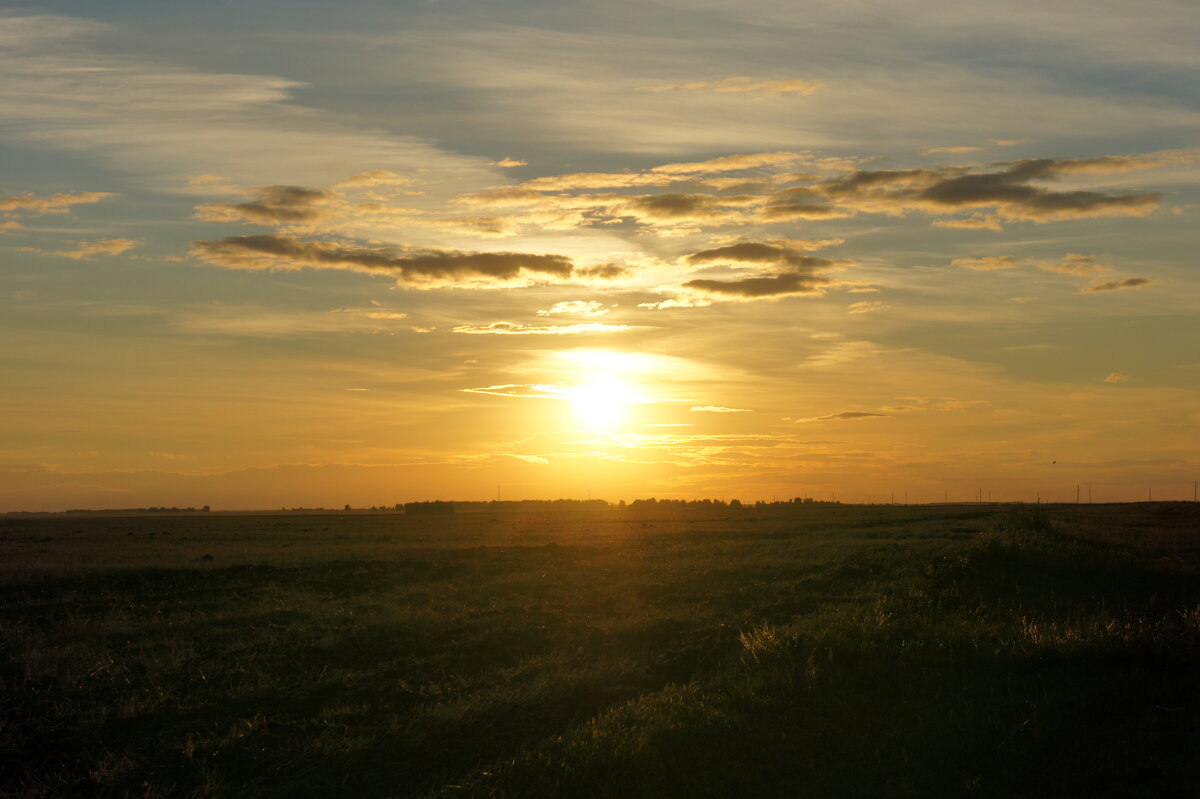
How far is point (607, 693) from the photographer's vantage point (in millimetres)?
16562

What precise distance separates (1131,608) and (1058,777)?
15.0 meters

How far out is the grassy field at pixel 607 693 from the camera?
11.0 meters

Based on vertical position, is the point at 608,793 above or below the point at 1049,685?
below

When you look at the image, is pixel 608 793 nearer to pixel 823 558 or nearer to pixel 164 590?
pixel 164 590

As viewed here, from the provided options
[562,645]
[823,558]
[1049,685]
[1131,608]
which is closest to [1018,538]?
[823,558]

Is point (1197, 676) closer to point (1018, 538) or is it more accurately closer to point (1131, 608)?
point (1131, 608)

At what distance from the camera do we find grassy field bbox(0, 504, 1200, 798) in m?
11.0

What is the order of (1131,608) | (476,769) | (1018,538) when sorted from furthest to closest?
(1018,538), (1131,608), (476,769)

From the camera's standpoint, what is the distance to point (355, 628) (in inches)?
870

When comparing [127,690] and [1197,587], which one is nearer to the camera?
[127,690]

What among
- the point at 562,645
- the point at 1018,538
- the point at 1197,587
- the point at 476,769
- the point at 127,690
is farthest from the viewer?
the point at 1018,538

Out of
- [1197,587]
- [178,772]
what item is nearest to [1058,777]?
[178,772]

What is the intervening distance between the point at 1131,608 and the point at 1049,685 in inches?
483

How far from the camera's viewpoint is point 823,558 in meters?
38.2
